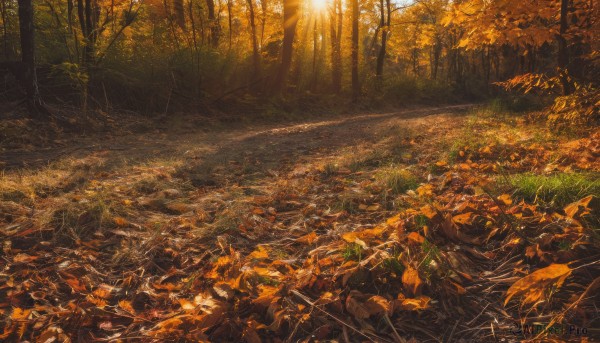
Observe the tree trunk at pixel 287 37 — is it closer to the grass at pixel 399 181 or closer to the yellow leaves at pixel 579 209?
the grass at pixel 399 181

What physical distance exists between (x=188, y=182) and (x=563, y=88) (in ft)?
19.3

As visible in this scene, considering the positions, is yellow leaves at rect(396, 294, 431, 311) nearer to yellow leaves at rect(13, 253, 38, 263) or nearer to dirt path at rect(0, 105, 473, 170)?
yellow leaves at rect(13, 253, 38, 263)

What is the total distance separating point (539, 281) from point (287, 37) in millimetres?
12100

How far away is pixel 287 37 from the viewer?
12336 mm

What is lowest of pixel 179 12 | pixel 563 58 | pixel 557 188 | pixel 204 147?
pixel 557 188

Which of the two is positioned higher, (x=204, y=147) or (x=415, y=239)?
(x=204, y=147)

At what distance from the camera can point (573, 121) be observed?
17.1 feet

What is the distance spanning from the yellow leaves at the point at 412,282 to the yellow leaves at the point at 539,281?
328 mm

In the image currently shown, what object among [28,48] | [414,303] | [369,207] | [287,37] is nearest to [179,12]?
[287,37]

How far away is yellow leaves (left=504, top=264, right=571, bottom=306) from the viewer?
128cm

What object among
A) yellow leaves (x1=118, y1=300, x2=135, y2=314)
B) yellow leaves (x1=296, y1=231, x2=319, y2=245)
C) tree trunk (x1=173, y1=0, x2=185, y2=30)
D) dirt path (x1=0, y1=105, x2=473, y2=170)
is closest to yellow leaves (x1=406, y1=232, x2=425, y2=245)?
yellow leaves (x1=296, y1=231, x2=319, y2=245)

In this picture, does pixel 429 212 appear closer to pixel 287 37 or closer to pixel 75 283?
pixel 75 283

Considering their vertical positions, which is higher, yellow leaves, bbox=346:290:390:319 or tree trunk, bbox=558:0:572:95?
tree trunk, bbox=558:0:572:95

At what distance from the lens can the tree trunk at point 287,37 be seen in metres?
12.1
